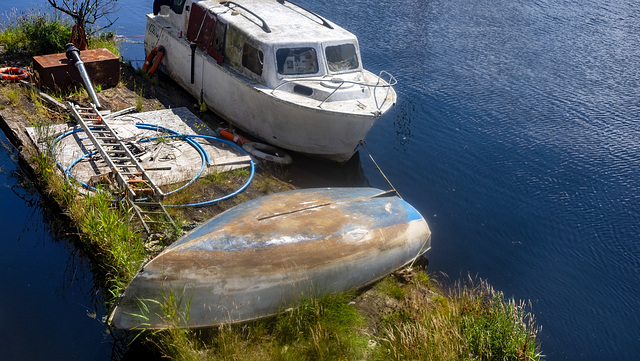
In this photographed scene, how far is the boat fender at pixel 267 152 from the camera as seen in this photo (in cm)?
1058

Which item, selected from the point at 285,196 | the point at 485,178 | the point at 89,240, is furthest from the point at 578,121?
the point at 89,240

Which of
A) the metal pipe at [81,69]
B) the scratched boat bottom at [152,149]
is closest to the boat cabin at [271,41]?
the scratched boat bottom at [152,149]

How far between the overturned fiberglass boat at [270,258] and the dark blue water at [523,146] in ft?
5.02

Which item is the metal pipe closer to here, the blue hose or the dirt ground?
the dirt ground

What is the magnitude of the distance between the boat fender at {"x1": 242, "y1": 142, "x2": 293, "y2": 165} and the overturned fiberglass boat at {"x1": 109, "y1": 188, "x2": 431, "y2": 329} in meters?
2.15

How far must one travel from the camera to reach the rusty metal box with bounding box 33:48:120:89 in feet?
37.5

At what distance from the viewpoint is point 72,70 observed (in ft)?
38.1

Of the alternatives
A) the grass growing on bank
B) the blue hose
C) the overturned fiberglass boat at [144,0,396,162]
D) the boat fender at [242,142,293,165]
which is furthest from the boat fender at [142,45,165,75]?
the grass growing on bank

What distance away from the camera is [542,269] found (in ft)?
31.3

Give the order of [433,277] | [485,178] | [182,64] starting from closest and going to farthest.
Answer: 1. [433,277]
2. [485,178]
3. [182,64]

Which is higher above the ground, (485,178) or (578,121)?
(578,121)

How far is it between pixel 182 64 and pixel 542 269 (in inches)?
331

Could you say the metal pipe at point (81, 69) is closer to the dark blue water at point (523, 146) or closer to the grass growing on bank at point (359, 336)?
the dark blue water at point (523, 146)

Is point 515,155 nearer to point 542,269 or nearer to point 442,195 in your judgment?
point 442,195
